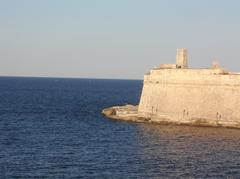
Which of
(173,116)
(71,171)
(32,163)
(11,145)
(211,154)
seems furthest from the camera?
(173,116)

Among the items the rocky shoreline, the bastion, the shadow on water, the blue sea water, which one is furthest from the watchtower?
the shadow on water

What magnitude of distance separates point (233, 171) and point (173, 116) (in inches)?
862

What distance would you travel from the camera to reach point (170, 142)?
4138 cm

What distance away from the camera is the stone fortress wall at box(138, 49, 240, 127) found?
48.4 meters

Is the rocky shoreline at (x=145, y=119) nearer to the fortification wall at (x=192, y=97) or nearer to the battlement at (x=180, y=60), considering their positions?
the fortification wall at (x=192, y=97)

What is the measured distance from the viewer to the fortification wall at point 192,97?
159 ft

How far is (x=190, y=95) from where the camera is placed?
52.2 metres

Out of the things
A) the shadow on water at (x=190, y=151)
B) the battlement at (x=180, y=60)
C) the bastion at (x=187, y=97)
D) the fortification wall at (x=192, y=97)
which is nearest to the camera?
the shadow on water at (x=190, y=151)

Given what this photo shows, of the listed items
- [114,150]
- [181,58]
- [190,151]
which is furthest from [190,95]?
[114,150]

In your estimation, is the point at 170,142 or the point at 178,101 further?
the point at 178,101

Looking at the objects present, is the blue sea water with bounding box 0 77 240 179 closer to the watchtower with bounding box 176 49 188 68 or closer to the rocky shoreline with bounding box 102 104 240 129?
the rocky shoreline with bounding box 102 104 240 129

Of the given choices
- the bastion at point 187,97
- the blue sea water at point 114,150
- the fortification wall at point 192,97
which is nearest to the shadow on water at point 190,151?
the blue sea water at point 114,150

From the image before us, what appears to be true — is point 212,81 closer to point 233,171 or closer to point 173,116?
point 173,116

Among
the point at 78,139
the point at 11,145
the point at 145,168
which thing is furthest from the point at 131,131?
the point at 145,168
